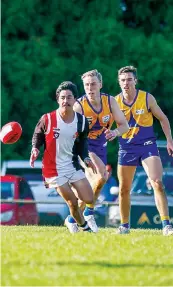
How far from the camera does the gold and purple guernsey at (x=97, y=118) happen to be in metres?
14.0

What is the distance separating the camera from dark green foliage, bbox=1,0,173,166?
29922 millimetres

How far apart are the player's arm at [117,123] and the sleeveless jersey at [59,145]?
353 mm

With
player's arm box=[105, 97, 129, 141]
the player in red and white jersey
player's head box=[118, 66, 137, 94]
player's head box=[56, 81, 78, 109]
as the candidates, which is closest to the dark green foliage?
player's head box=[118, 66, 137, 94]

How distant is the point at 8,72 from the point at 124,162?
16172 millimetres

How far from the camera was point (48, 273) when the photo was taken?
934 cm

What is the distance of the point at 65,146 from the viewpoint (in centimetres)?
1338

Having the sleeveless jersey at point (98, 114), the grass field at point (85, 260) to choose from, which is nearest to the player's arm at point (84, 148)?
the sleeveless jersey at point (98, 114)

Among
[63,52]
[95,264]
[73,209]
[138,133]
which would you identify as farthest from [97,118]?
[63,52]

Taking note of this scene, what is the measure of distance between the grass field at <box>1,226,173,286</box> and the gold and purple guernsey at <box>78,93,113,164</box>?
6.50 feet

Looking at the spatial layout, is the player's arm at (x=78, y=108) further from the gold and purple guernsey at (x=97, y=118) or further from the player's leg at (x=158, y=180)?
the player's leg at (x=158, y=180)

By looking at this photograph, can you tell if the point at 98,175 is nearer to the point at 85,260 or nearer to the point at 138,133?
the point at 138,133

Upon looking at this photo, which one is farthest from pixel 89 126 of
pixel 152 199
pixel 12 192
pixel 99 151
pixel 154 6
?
pixel 154 6

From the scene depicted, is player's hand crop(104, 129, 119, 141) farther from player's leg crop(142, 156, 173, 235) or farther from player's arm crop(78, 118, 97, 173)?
player's leg crop(142, 156, 173, 235)

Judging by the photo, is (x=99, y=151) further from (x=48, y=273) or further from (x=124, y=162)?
(x=48, y=273)
